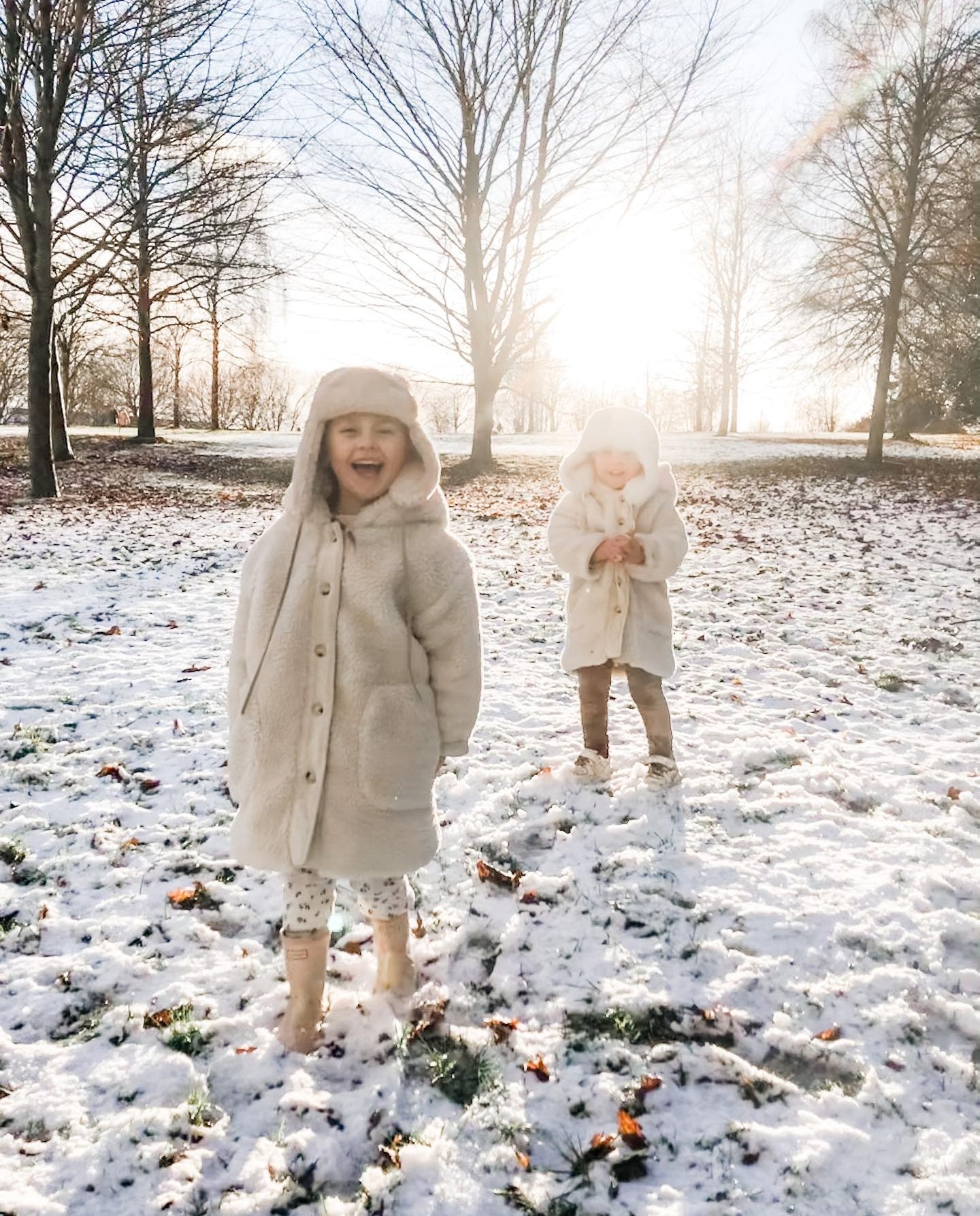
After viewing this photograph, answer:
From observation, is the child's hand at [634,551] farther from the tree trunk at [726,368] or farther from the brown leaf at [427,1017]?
the tree trunk at [726,368]

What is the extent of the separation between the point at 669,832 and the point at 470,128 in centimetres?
1604

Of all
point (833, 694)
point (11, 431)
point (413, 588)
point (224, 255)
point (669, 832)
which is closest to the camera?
point (413, 588)

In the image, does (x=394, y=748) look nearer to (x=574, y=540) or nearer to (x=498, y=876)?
(x=498, y=876)

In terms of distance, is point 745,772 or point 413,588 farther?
point 745,772

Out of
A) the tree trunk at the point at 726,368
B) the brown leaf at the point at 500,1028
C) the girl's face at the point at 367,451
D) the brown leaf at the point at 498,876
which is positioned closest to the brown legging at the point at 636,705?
the brown leaf at the point at 498,876

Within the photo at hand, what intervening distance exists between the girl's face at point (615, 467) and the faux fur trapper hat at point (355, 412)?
5.25ft

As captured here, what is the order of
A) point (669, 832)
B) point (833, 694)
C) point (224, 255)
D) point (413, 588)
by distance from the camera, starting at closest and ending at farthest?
point (413, 588), point (669, 832), point (833, 694), point (224, 255)

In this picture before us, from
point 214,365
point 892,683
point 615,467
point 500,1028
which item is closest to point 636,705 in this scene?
point 615,467

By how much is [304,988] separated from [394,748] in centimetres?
82

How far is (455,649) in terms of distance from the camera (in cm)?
213

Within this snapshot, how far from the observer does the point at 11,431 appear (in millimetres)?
Answer: 23734

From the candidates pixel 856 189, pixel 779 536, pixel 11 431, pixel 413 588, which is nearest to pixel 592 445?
pixel 413 588

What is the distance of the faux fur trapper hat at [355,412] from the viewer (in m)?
1.97

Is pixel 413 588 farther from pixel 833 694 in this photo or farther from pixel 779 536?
pixel 779 536
